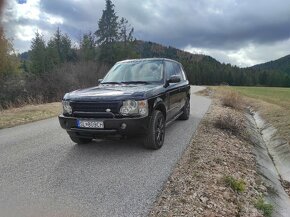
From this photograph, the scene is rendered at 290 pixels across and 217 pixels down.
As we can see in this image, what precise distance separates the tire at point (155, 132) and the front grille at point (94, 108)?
82 centimetres

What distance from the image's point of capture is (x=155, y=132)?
6535 millimetres

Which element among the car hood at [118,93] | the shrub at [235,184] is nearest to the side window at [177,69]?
the car hood at [118,93]

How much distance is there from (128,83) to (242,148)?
3362 millimetres

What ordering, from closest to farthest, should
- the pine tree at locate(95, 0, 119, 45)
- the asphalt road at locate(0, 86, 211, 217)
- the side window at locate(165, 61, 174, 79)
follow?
the asphalt road at locate(0, 86, 211, 217) < the side window at locate(165, 61, 174, 79) < the pine tree at locate(95, 0, 119, 45)

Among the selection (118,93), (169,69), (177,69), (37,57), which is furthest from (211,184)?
(37,57)

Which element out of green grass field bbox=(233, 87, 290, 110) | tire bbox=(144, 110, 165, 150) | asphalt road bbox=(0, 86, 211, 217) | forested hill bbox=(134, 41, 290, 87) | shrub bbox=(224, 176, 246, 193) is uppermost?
tire bbox=(144, 110, 165, 150)

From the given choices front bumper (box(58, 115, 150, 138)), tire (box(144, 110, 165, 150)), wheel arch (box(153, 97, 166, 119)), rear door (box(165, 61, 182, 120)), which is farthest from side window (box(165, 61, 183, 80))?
front bumper (box(58, 115, 150, 138))

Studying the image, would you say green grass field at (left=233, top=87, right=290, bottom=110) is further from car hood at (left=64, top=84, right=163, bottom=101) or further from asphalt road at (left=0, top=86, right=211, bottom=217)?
asphalt road at (left=0, top=86, right=211, bottom=217)

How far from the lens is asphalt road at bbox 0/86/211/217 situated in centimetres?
412

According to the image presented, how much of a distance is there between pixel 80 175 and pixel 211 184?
2105 mm

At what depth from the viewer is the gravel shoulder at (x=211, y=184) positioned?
4.26m

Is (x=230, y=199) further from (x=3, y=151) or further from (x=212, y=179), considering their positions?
(x=3, y=151)

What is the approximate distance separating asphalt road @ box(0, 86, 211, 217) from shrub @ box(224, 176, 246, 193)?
0.97 metres

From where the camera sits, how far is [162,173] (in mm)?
5336
